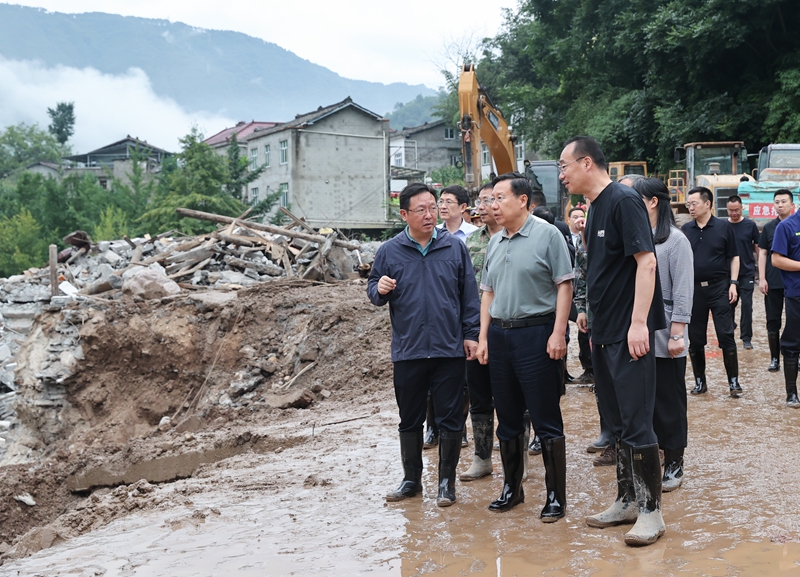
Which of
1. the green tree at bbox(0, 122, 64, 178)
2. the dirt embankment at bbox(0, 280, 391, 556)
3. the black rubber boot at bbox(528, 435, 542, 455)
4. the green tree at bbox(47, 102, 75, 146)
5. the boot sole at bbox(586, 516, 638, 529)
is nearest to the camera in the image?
the boot sole at bbox(586, 516, 638, 529)

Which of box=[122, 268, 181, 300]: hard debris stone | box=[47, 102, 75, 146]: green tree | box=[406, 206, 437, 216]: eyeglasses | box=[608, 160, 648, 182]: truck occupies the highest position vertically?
box=[47, 102, 75, 146]: green tree

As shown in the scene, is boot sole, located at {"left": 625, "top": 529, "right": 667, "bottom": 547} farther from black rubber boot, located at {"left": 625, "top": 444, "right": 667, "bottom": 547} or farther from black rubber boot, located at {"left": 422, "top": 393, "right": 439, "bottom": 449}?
black rubber boot, located at {"left": 422, "top": 393, "right": 439, "bottom": 449}

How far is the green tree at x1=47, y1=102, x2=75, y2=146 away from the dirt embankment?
329 feet

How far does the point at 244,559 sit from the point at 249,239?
1450 centimetres

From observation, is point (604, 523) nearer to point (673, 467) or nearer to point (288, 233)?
point (673, 467)

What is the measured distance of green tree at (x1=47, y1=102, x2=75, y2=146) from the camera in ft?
348

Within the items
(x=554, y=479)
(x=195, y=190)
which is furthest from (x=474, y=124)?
(x=195, y=190)

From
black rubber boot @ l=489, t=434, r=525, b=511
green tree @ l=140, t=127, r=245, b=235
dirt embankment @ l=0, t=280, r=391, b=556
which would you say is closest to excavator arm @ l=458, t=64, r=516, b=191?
dirt embankment @ l=0, t=280, r=391, b=556

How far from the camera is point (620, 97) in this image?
107ft

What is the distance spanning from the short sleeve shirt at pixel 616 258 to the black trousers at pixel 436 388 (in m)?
1.19

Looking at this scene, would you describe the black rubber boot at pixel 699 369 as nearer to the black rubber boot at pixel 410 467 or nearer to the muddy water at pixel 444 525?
the muddy water at pixel 444 525

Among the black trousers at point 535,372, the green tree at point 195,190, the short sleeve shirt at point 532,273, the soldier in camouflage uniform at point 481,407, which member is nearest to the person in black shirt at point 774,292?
the soldier in camouflage uniform at point 481,407

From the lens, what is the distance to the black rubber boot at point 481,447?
223 inches

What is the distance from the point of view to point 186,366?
46.6 ft
